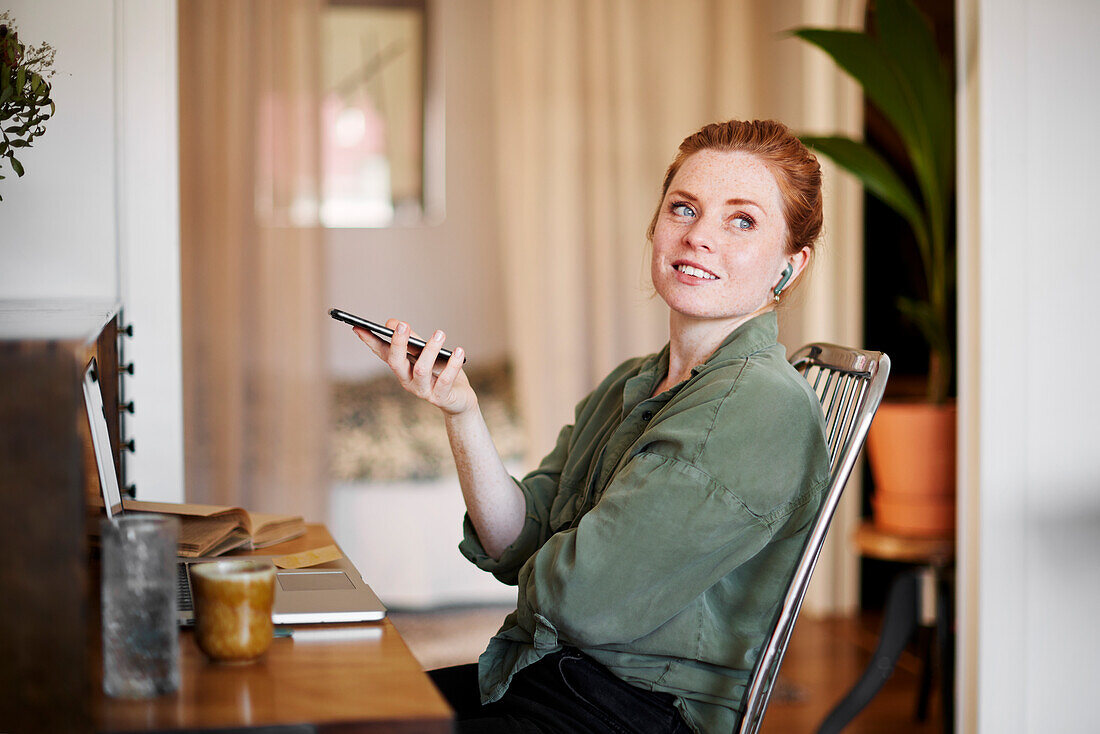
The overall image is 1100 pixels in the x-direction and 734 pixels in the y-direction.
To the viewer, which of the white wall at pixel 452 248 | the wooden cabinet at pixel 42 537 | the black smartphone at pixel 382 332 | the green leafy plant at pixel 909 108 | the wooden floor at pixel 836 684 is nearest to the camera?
the wooden cabinet at pixel 42 537

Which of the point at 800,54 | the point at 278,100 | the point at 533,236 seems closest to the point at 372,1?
the point at 278,100

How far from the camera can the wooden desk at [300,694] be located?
2.57 feet

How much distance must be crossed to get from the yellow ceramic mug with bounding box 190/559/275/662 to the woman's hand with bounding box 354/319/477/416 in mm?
363

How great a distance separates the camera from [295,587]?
1.19 metres

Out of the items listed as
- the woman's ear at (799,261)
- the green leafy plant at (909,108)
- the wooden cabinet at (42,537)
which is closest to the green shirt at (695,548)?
the woman's ear at (799,261)

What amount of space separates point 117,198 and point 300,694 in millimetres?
1138

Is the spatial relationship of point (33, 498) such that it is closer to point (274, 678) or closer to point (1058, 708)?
point (274, 678)

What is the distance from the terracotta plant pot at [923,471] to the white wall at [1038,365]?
1.59 feet

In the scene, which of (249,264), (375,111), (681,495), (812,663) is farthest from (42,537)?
(375,111)

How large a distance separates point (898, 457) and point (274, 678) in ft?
6.56

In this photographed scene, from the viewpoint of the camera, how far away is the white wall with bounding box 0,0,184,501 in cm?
165

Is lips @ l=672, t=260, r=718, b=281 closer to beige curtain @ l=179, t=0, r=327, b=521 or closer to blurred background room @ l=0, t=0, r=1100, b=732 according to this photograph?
blurred background room @ l=0, t=0, r=1100, b=732

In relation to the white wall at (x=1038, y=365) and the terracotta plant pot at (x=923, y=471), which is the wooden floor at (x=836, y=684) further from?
the white wall at (x=1038, y=365)

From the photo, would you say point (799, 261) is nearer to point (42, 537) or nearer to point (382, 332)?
point (382, 332)
